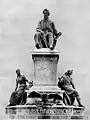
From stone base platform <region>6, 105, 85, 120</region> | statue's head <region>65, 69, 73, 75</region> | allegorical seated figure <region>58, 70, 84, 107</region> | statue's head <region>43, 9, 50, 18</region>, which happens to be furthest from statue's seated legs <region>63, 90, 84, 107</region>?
statue's head <region>43, 9, 50, 18</region>

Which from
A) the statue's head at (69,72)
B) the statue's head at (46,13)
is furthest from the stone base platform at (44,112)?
the statue's head at (46,13)

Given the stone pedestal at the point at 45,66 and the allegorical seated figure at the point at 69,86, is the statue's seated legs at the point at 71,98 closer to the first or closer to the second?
the allegorical seated figure at the point at 69,86

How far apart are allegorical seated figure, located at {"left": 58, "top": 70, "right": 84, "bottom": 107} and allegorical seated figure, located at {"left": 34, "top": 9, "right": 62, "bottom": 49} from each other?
2.04 metres

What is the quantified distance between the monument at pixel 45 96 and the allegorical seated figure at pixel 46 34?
0.15 metres

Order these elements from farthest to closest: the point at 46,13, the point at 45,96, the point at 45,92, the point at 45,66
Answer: the point at 46,13, the point at 45,66, the point at 45,92, the point at 45,96

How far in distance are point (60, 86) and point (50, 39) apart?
309 cm

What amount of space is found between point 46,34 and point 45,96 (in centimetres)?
440

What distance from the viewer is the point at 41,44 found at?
25766mm

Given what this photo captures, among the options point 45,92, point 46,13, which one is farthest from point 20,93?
point 46,13

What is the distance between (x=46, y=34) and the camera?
84.7 ft

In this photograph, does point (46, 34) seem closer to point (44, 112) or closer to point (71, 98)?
point (71, 98)

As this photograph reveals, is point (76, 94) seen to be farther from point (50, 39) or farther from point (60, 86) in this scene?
point (50, 39)

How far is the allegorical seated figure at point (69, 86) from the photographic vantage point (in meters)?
24.8

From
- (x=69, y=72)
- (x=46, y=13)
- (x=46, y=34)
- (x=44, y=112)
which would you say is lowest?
(x=44, y=112)
